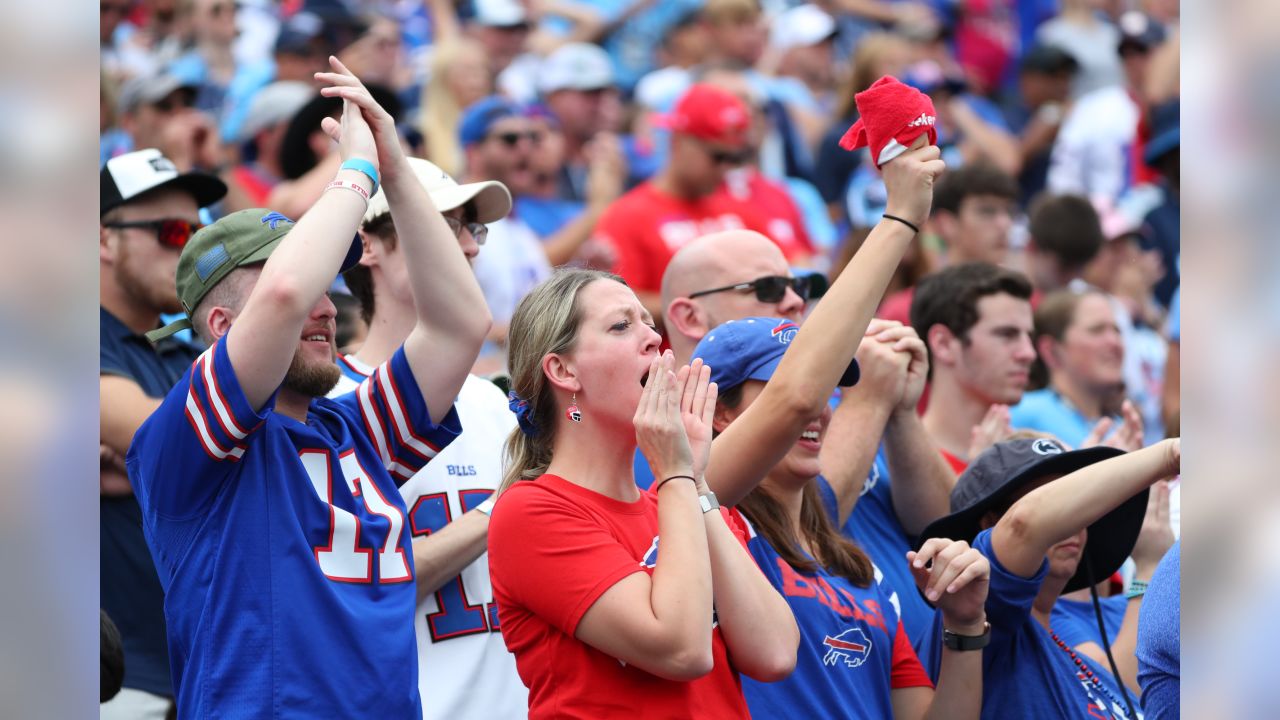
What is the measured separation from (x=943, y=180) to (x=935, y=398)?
2236 mm

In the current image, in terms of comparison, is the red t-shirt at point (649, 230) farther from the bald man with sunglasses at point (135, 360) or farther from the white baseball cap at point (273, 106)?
the bald man with sunglasses at point (135, 360)

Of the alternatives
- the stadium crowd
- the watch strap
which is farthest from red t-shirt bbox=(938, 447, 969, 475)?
the watch strap

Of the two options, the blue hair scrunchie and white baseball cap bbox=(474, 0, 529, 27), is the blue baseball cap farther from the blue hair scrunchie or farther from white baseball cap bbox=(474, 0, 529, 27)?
the blue hair scrunchie

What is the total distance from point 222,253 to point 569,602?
3.49 feet

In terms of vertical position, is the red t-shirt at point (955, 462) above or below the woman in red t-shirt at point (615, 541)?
below

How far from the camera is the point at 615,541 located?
8.38 feet

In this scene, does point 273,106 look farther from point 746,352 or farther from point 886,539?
point 746,352

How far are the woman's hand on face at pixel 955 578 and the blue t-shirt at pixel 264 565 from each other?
1.05 meters

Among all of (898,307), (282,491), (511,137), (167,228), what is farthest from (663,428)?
(511,137)

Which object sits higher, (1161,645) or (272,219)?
(272,219)

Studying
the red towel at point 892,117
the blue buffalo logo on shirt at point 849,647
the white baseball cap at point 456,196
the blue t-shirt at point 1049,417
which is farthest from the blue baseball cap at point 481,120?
the blue buffalo logo on shirt at point 849,647

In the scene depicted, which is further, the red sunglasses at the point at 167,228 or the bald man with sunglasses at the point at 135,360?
the red sunglasses at the point at 167,228

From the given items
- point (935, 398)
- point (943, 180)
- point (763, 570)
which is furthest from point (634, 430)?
point (943, 180)

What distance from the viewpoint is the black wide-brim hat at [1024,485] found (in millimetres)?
3479
